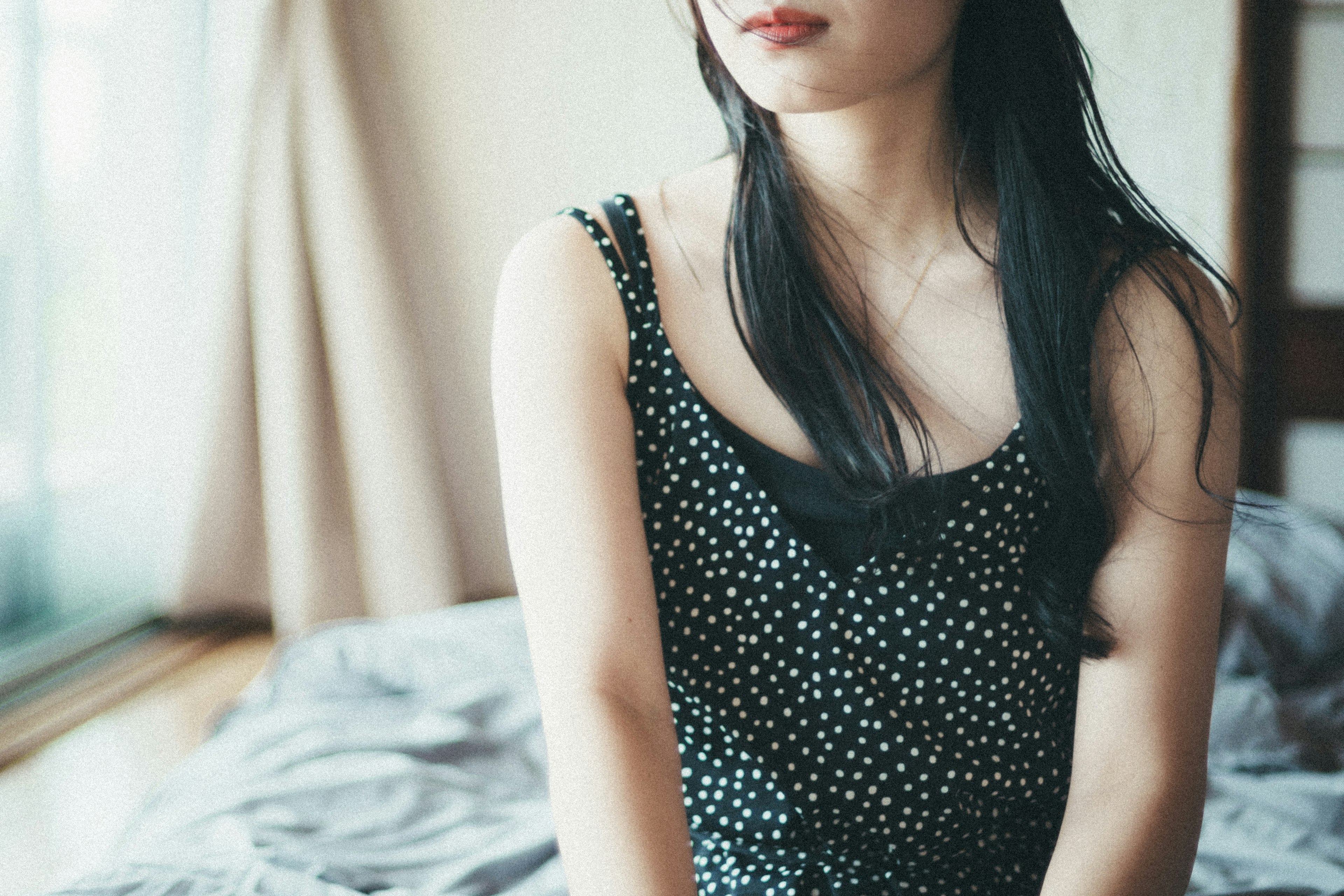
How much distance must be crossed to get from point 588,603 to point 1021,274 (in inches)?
15.2

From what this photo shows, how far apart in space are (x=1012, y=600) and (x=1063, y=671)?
3.1 inches

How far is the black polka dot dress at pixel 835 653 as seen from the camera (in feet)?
2.36

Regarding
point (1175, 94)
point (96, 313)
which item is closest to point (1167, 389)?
point (1175, 94)

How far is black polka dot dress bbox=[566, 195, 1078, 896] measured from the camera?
0.72 metres

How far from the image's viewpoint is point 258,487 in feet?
8.60

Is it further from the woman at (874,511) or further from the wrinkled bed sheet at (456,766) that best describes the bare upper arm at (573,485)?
the wrinkled bed sheet at (456,766)

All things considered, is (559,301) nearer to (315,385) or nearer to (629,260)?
(629,260)

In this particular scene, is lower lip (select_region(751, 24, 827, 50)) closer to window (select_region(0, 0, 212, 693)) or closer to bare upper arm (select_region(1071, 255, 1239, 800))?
bare upper arm (select_region(1071, 255, 1239, 800))

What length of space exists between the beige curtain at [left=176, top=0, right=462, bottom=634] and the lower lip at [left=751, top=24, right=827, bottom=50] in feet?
6.64

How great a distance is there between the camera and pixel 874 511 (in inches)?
28.2

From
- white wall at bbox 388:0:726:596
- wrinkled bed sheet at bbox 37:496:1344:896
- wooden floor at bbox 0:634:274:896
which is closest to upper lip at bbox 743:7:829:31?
wrinkled bed sheet at bbox 37:496:1344:896

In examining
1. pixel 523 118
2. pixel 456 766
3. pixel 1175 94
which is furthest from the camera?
pixel 523 118

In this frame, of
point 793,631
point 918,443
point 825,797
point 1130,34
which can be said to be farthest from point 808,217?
point 1130,34

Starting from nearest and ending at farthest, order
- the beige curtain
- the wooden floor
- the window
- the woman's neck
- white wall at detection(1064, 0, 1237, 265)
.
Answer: the woman's neck, the wooden floor, the window, white wall at detection(1064, 0, 1237, 265), the beige curtain
